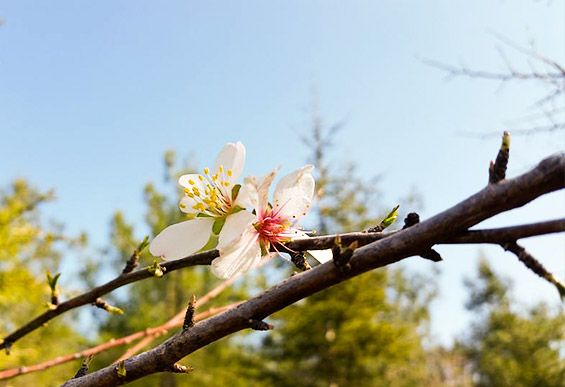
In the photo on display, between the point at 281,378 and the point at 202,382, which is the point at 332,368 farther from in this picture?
the point at 202,382

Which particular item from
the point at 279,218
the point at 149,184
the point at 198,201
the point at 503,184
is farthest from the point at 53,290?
the point at 149,184

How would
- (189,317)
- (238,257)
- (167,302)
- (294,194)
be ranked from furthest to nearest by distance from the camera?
(167,302), (294,194), (238,257), (189,317)

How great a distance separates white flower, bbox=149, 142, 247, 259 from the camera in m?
0.81

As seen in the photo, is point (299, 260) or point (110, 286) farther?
point (110, 286)

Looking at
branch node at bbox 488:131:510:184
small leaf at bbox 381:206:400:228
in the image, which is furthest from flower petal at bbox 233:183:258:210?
branch node at bbox 488:131:510:184

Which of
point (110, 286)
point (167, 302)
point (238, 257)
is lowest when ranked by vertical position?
point (238, 257)

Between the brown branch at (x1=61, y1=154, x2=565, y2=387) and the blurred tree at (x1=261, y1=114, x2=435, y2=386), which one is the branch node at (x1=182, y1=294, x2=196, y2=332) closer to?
the brown branch at (x1=61, y1=154, x2=565, y2=387)

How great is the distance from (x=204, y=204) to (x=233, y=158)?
10 centimetres

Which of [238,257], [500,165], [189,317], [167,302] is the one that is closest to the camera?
[500,165]

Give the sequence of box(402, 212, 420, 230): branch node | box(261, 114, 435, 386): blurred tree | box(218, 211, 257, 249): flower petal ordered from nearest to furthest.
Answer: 1. box(402, 212, 420, 230): branch node
2. box(218, 211, 257, 249): flower petal
3. box(261, 114, 435, 386): blurred tree

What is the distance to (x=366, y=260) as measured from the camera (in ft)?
1.80

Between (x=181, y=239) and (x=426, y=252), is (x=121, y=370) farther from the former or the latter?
(x=426, y=252)

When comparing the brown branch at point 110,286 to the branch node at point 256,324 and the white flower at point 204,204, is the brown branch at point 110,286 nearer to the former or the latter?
the white flower at point 204,204

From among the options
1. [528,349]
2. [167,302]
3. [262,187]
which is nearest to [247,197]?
[262,187]
